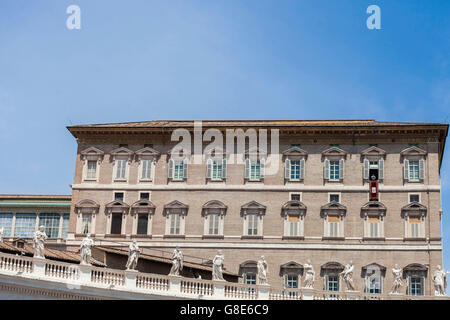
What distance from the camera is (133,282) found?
4412cm

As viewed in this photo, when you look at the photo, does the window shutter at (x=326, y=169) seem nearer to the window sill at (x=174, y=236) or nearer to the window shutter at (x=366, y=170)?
the window shutter at (x=366, y=170)

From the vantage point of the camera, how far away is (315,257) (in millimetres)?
65938

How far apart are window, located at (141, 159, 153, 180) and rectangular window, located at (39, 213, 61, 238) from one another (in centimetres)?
1063

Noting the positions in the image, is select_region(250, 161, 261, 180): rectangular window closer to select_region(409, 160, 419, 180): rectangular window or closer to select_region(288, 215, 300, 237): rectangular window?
select_region(288, 215, 300, 237): rectangular window

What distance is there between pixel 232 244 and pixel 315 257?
20.7 ft

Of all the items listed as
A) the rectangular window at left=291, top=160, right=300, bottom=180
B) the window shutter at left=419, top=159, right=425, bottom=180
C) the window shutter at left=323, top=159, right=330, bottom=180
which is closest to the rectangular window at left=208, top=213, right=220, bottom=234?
the rectangular window at left=291, top=160, right=300, bottom=180

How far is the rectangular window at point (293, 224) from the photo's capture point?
66750 millimetres

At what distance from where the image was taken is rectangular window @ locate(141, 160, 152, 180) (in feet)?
227

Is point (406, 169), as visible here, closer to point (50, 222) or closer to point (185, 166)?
point (185, 166)
